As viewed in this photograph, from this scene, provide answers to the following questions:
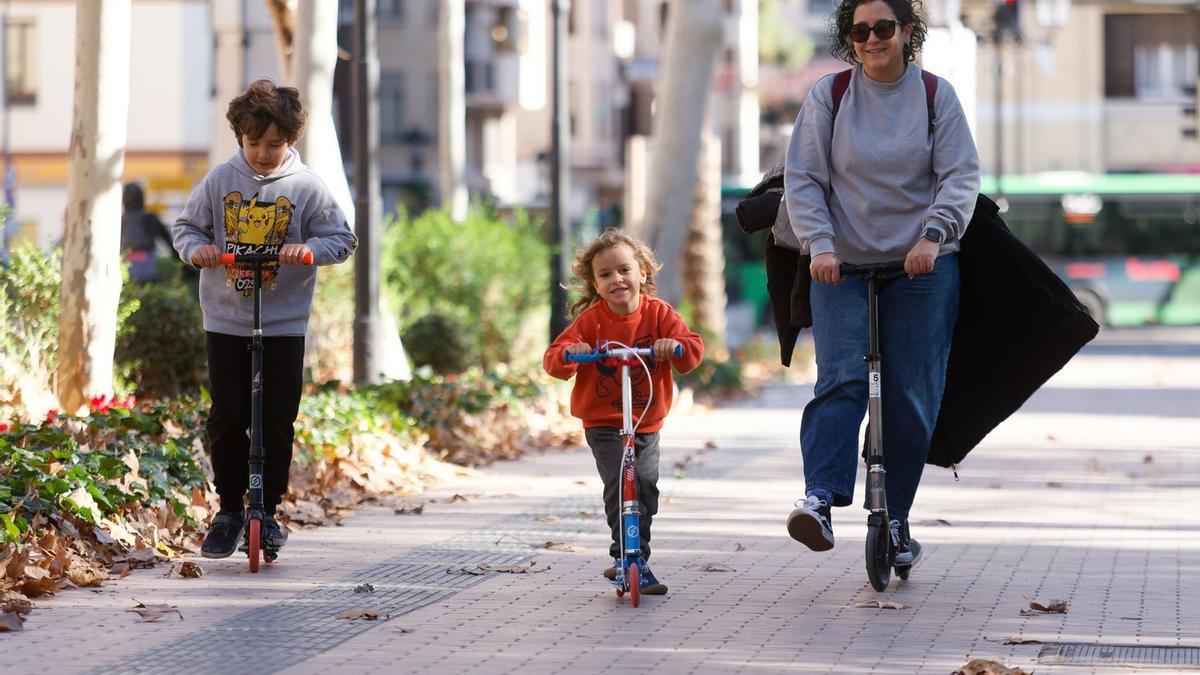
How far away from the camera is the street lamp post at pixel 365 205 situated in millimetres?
13898

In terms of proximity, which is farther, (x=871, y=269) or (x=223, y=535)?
(x=223, y=535)

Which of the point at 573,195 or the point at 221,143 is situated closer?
the point at 221,143

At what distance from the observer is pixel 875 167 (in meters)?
7.24

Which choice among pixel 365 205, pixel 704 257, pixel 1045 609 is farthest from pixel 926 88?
pixel 704 257

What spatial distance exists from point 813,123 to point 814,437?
1.08 m

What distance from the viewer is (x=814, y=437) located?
7.25 m

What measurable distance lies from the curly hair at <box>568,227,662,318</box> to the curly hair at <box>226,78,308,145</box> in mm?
1273

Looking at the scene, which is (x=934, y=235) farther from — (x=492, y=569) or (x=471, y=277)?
(x=471, y=277)

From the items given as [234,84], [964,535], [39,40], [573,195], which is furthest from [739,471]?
[573,195]

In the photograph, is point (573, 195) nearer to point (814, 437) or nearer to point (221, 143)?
point (221, 143)

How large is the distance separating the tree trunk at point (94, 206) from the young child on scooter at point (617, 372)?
3.73m

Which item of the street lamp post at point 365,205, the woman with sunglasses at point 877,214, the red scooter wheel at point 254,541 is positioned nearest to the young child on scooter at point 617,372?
the woman with sunglasses at point 877,214

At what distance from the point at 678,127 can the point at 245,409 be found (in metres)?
13.0

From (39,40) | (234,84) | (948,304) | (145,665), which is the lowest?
(145,665)
